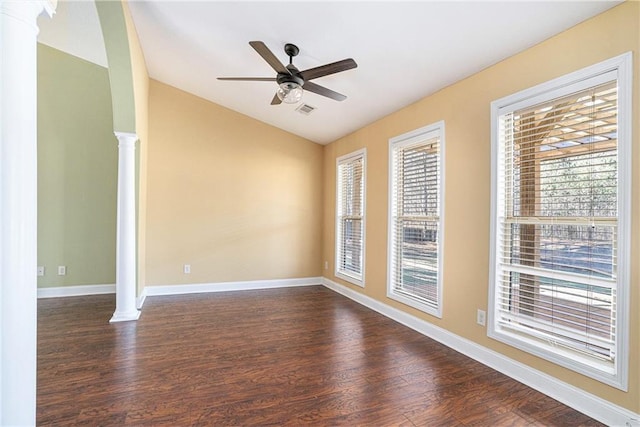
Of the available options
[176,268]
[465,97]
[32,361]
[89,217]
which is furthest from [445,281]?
[89,217]

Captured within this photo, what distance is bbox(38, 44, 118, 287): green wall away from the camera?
15.4ft

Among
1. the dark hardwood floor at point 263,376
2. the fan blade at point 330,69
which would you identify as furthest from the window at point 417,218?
the fan blade at point 330,69

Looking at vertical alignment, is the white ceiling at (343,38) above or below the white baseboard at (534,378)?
above

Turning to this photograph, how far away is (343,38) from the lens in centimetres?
279

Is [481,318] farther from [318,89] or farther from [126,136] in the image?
[126,136]

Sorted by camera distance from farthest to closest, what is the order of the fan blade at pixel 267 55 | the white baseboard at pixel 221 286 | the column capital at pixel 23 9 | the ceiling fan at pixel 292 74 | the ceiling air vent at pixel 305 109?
the white baseboard at pixel 221 286 → the ceiling air vent at pixel 305 109 → the ceiling fan at pixel 292 74 → the fan blade at pixel 267 55 → the column capital at pixel 23 9

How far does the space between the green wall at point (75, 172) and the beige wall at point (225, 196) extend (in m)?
0.72

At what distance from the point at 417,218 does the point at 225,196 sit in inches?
125

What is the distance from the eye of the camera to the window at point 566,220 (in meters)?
1.96

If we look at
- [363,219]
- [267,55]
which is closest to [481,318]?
[363,219]

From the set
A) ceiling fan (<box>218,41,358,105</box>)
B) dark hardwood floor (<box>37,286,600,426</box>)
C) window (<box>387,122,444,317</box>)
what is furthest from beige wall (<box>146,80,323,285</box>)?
ceiling fan (<box>218,41,358,105</box>)

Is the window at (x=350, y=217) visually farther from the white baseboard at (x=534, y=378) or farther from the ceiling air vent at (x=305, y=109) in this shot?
the white baseboard at (x=534, y=378)

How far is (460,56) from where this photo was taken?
107 inches

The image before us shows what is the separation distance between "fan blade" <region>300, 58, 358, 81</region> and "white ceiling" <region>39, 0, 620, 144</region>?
36 cm
